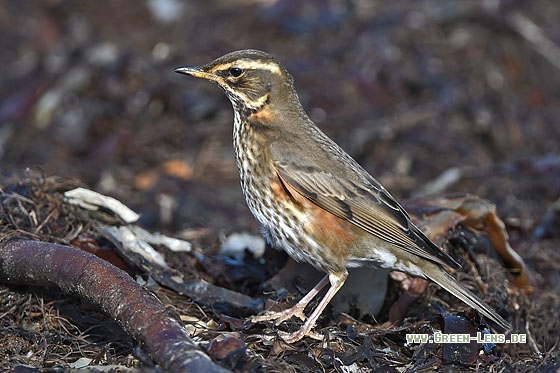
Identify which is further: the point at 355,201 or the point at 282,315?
the point at 355,201

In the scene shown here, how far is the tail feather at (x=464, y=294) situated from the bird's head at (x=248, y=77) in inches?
73.6

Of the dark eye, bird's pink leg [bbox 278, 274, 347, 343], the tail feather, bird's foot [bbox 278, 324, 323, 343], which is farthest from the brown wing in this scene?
bird's foot [bbox 278, 324, 323, 343]

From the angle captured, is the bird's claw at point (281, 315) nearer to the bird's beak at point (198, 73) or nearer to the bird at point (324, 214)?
the bird at point (324, 214)

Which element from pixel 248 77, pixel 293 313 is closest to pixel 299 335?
pixel 293 313

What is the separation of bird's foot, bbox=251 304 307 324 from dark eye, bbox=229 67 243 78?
1911 millimetres

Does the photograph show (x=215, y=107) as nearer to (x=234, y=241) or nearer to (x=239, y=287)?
(x=234, y=241)

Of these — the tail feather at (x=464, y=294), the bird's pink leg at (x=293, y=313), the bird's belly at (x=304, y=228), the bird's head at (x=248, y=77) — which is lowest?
the bird's pink leg at (x=293, y=313)

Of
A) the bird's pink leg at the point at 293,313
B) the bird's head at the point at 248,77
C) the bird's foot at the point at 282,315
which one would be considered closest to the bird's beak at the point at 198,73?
the bird's head at the point at 248,77

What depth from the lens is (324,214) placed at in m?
6.36

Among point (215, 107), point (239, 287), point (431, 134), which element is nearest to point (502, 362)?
point (239, 287)

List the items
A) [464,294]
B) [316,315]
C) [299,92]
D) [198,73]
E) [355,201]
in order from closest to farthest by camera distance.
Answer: [316,315]
[464,294]
[355,201]
[198,73]
[299,92]

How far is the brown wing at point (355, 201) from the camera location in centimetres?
628

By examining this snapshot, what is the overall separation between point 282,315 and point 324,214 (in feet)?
2.82

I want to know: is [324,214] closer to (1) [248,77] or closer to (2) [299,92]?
(1) [248,77]
